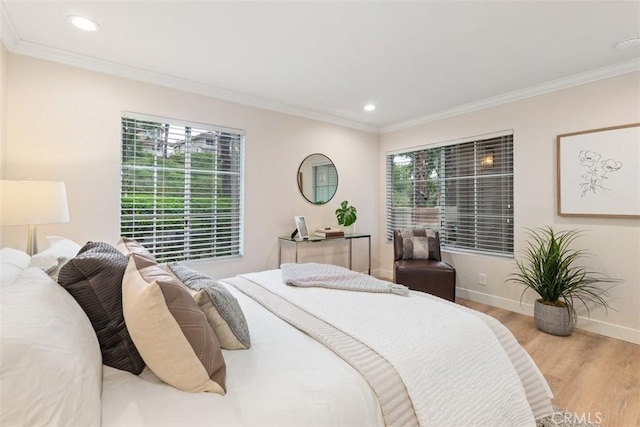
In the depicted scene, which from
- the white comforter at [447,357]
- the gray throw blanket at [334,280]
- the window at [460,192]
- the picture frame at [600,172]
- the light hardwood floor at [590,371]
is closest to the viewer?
the white comforter at [447,357]

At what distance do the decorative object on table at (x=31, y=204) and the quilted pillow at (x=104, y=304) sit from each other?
1.27 metres

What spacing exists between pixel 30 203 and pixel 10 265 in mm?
1200

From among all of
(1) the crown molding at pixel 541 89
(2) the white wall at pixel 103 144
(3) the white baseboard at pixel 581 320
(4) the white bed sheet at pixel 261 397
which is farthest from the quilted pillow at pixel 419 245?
(4) the white bed sheet at pixel 261 397

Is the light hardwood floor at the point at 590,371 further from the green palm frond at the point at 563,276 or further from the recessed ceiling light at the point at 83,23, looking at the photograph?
the recessed ceiling light at the point at 83,23

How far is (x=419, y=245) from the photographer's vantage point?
12.5 ft

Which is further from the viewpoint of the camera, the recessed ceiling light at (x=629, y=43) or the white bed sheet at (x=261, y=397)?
the recessed ceiling light at (x=629, y=43)

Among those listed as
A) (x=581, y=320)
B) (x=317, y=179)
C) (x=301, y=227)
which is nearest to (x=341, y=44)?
(x=317, y=179)

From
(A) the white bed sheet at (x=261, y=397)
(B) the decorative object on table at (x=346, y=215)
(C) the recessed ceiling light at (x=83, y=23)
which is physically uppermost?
(C) the recessed ceiling light at (x=83, y=23)

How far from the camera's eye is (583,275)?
9.57 ft

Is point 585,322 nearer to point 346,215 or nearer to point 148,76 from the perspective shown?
point 346,215

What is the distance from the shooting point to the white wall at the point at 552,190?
271 cm

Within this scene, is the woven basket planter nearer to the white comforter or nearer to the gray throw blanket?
the white comforter

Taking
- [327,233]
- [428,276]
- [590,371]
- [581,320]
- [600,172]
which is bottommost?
[590,371]

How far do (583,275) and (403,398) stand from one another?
114 inches
